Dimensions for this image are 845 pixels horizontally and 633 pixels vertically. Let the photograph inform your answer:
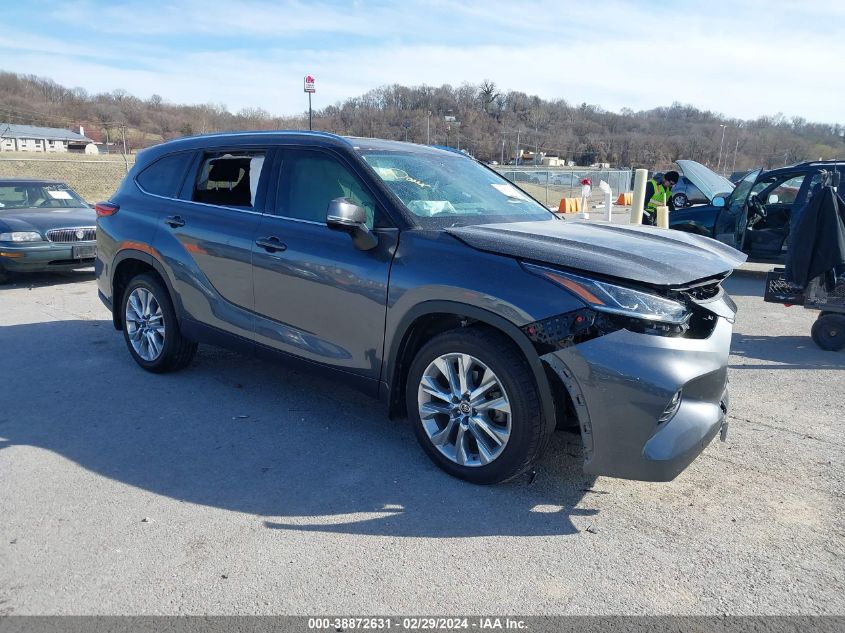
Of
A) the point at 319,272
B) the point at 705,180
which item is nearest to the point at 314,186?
the point at 319,272

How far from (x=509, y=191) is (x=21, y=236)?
25.5 feet

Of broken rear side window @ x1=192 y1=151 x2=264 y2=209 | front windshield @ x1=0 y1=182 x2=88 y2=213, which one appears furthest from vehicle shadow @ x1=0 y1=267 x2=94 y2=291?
broken rear side window @ x1=192 y1=151 x2=264 y2=209

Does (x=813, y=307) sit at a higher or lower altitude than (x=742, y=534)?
higher

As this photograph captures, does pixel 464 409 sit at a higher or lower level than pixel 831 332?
higher

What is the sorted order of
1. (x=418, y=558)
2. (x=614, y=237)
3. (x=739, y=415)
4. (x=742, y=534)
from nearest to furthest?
1. (x=418, y=558)
2. (x=742, y=534)
3. (x=614, y=237)
4. (x=739, y=415)

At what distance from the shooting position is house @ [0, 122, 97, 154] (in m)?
92.8

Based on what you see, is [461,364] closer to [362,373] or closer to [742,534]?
[362,373]

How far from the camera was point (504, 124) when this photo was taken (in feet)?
279

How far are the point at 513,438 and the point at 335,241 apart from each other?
64.4 inches

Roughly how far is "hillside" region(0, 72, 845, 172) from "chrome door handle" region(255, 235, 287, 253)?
27.1m

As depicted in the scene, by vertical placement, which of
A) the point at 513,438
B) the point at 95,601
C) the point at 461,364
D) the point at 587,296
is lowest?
the point at 95,601

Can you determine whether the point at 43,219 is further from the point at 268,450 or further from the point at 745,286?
the point at 745,286

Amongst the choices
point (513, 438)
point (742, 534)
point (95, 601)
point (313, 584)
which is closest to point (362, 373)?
point (513, 438)

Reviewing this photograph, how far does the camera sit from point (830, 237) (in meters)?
6.62
